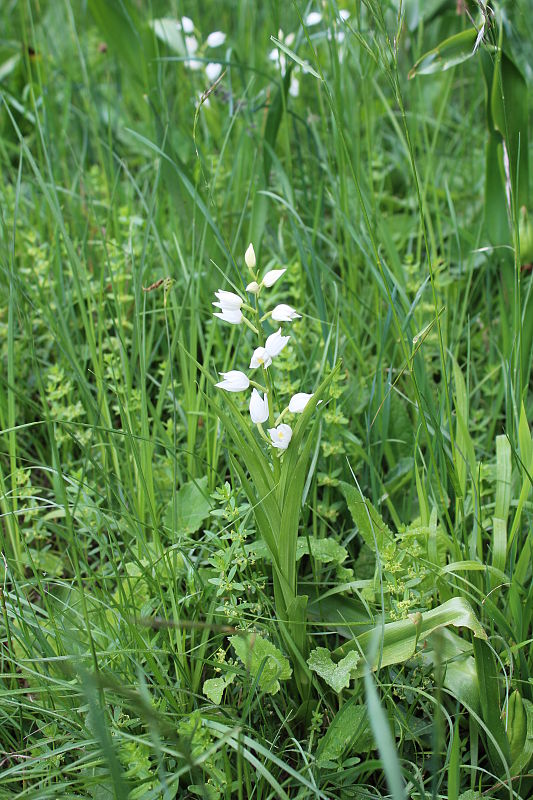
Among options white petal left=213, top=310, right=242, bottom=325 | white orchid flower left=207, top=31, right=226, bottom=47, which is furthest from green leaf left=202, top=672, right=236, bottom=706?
white orchid flower left=207, top=31, right=226, bottom=47

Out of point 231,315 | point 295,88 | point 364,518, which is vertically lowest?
point 364,518

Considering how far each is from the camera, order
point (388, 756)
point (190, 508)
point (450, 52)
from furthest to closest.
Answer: point (450, 52) < point (190, 508) < point (388, 756)

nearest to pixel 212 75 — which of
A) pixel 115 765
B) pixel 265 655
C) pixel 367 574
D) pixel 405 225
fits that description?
pixel 405 225

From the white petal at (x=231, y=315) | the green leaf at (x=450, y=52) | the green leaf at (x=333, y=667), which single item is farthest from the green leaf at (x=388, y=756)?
the green leaf at (x=450, y=52)

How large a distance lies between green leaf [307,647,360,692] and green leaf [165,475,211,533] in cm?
32

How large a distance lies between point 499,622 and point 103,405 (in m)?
0.83

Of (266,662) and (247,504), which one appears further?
(247,504)

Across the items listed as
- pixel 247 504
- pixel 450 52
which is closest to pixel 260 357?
pixel 247 504

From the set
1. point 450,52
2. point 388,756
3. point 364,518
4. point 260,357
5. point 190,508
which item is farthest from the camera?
point 450,52

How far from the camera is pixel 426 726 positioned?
1083 millimetres

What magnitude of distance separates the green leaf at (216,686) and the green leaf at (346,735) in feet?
0.51

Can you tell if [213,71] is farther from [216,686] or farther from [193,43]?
[216,686]

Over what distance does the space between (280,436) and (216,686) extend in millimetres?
373

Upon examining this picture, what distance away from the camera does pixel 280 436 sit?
103 cm
